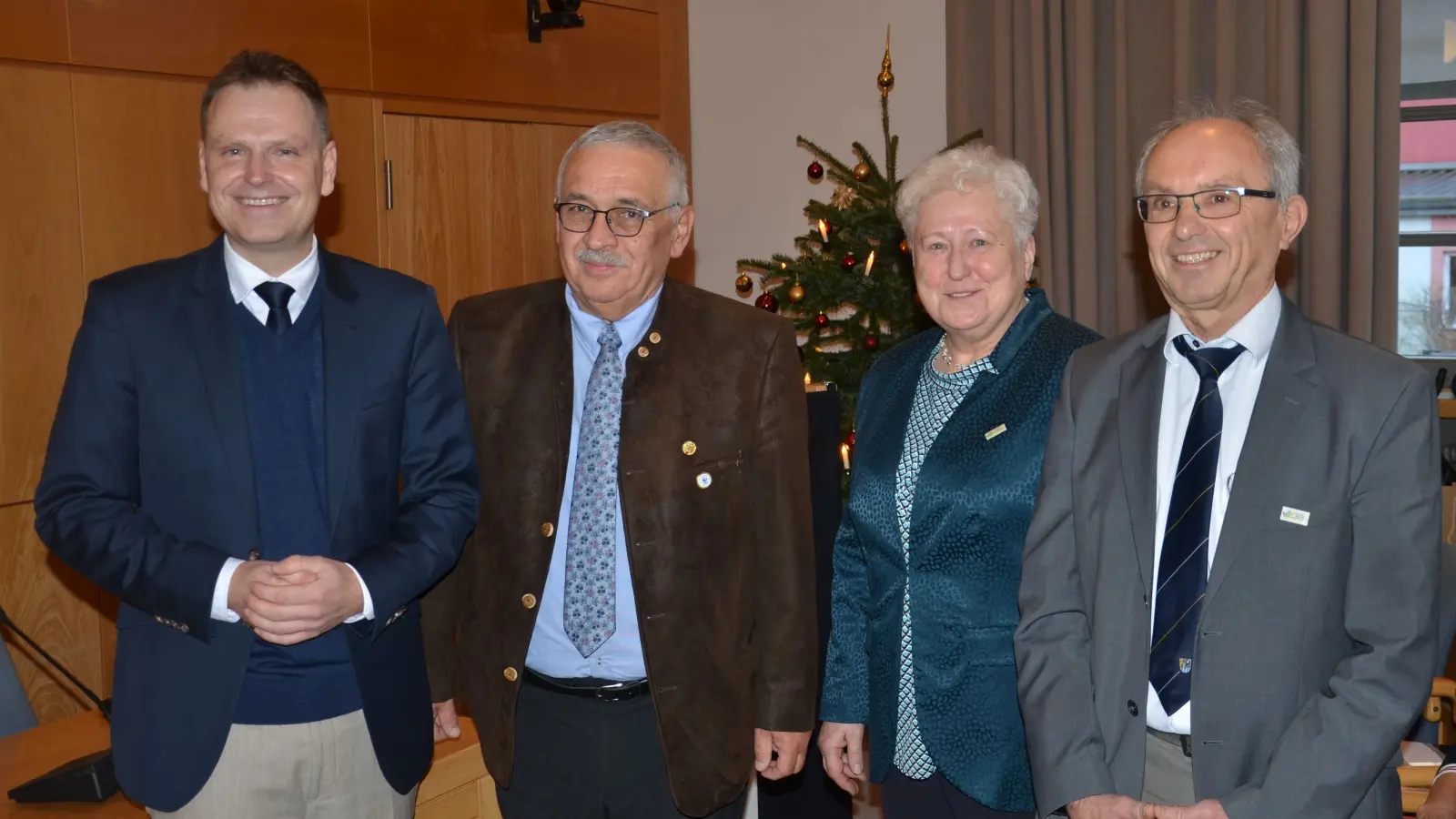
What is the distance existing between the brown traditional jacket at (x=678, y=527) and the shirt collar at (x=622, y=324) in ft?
0.07

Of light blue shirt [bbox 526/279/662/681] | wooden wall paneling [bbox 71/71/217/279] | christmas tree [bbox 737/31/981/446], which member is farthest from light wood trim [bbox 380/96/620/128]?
light blue shirt [bbox 526/279/662/681]

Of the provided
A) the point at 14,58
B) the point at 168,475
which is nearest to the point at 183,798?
the point at 168,475

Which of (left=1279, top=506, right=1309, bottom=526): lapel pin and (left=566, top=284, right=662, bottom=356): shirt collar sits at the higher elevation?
(left=566, top=284, right=662, bottom=356): shirt collar

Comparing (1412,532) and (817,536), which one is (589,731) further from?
(1412,532)

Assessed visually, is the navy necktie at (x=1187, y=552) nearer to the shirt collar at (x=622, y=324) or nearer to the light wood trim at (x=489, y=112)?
the shirt collar at (x=622, y=324)

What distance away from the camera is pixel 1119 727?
1988mm

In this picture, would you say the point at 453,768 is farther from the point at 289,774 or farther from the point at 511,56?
the point at 511,56

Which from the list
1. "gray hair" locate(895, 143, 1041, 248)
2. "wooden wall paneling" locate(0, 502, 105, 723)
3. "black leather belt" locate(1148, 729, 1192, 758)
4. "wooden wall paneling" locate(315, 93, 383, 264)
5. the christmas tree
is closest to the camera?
"black leather belt" locate(1148, 729, 1192, 758)

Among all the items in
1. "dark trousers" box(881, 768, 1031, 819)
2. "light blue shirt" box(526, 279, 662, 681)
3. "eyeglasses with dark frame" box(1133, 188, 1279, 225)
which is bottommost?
"dark trousers" box(881, 768, 1031, 819)

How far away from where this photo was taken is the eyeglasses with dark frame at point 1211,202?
1.99 metres

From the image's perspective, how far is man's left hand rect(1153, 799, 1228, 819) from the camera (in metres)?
1.85

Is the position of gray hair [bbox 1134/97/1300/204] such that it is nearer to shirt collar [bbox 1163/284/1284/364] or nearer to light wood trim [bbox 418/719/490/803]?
shirt collar [bbox 1163/284/1284/364]

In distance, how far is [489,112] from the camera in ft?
17.4

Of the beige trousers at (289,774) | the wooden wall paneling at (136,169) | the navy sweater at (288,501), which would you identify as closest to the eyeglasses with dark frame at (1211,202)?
the navy sweater at (288,501)
